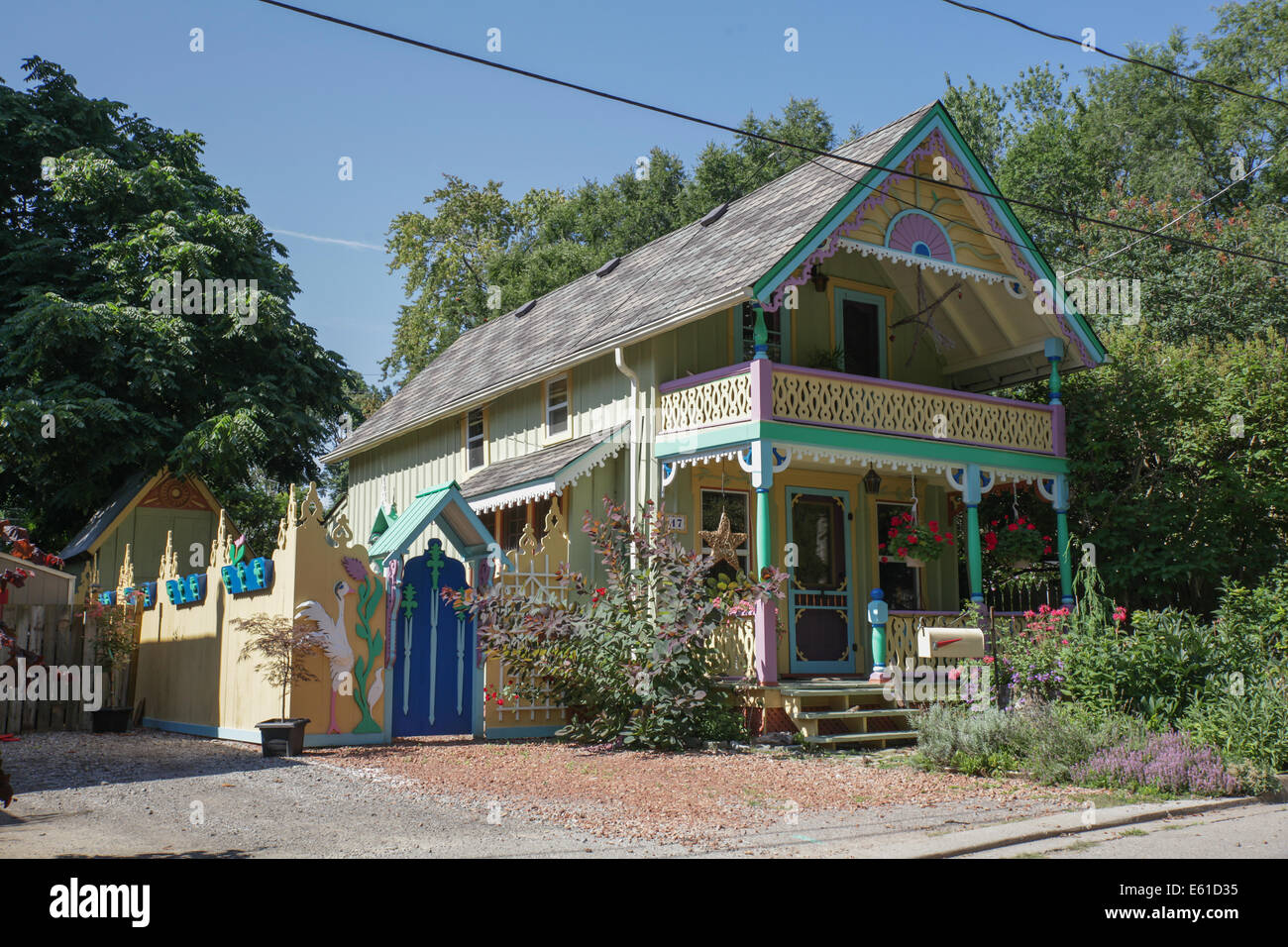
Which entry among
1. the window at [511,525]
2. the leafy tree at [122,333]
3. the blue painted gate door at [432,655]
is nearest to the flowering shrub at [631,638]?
the blue painted gate door at [432,655]

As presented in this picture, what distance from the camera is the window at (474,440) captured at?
2061cm

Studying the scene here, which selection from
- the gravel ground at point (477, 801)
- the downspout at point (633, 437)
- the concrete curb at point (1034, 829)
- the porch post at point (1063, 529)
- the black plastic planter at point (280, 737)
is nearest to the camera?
the concrete curb at point (1034, 829)

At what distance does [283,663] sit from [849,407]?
8154mm

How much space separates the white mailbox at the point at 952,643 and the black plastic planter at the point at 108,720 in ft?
34.1

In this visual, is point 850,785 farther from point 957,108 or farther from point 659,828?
point 957,108

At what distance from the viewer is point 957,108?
140 feet

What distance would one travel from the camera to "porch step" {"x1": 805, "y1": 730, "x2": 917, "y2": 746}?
13.3 meters

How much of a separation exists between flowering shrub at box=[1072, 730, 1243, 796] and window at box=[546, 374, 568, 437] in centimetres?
1056

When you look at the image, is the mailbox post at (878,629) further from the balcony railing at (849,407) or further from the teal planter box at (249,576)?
the teal planter box at (249,576)

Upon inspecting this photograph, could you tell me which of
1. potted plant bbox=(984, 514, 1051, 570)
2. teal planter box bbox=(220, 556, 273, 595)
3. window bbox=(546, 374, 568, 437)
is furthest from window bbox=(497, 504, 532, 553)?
potted plant bbox=(984, 514, 1051, 570)

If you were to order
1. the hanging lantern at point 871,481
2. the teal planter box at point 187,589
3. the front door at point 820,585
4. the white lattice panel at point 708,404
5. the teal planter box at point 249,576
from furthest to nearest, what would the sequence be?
the hanging lantern at point 871,481, the front door at point 820,585, the white lattice panel at point 708,404, the teal planter box at point 187,589, the teal planter box at point 249,576

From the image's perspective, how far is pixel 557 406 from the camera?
734 inches

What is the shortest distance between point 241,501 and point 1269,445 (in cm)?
2622

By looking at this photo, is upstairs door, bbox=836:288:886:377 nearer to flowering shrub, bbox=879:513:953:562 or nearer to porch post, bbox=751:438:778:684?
flowering shrub, bbox=879:513:953:562
